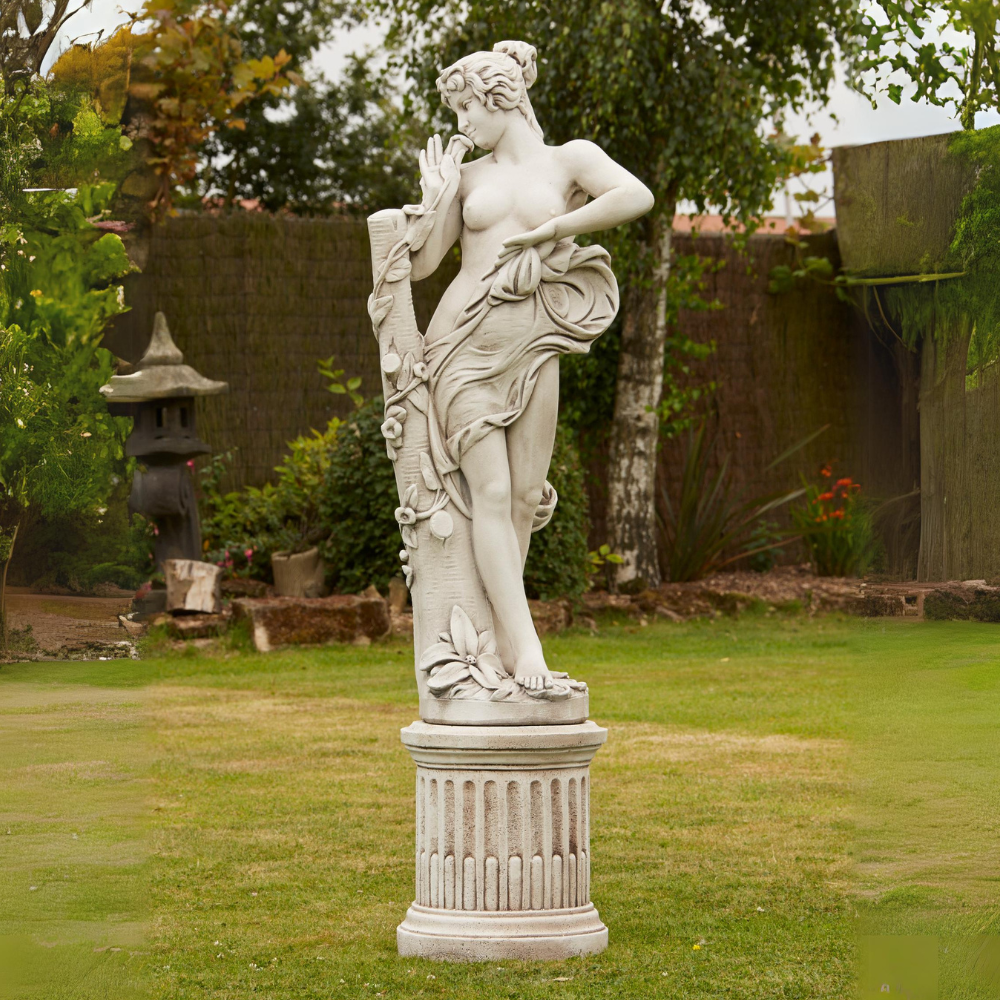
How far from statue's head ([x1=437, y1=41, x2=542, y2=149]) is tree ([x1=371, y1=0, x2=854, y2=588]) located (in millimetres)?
5767

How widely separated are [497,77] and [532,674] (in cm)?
170

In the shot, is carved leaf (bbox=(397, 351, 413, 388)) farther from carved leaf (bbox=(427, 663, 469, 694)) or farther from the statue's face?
carved leaf (bbox=(427, 663, 469, 694))

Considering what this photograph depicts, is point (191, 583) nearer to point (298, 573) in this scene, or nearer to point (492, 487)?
point (298, 573)

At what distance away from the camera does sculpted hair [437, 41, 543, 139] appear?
166 inches

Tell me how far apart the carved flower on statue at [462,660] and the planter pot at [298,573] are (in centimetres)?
615

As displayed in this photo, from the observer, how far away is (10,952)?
2.94 metres

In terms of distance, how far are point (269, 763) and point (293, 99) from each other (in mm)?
12323

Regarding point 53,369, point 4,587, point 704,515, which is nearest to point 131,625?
point 4,587

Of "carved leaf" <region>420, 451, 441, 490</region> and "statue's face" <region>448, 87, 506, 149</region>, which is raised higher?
"statue's face" <region>448, 87, 506, 149</region>

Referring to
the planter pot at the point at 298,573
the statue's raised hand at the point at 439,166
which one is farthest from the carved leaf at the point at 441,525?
the planter pot at the point at 298,573

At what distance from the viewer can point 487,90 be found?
4207 millimetres

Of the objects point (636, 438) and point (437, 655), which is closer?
point (437, 655)

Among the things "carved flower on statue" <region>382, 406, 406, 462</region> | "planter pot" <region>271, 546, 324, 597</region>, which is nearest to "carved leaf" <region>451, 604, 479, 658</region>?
"carved flower on statue" <region>382, 406, 406, 462</region>

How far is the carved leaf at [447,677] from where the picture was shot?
4035mm
